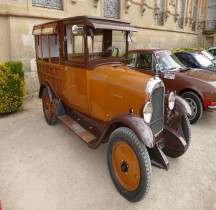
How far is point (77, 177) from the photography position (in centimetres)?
340

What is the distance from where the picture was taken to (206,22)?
81.8 feet

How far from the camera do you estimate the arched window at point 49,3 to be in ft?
26.2

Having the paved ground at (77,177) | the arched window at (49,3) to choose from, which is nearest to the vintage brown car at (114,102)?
the paved ground at (77,177)

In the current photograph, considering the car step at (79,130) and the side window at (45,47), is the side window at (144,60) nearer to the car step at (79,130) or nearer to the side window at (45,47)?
the side window at (45,47)

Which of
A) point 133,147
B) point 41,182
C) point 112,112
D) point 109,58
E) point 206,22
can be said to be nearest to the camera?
point 133,147

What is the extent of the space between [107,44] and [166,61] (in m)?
2.53

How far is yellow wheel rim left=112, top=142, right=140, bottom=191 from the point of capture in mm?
2851

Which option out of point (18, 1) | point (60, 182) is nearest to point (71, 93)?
point (60, 182)

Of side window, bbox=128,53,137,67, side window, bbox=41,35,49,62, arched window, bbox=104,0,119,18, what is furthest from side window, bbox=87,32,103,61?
arched window, bbox=104,0,119,18

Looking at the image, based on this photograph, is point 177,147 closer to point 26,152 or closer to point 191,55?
point 26,152

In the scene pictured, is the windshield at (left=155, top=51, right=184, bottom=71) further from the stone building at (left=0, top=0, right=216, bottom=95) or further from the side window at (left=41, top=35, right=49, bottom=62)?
the stone building at (left=0, top=0, right=216, bottom=95)

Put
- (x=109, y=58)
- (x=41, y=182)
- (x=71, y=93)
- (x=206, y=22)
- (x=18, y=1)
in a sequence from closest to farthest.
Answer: (x=41, y=182), (x=109, y=58), (x=71, y=93), (x=18, y=1), (x=206, y=22)

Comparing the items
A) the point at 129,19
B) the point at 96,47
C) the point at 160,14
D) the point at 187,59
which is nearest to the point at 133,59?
the point at 187,59

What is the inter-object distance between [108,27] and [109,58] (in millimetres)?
632
